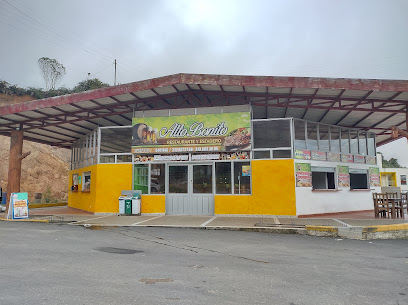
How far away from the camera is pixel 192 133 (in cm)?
1461

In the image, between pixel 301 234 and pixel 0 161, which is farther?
pixel 0 161

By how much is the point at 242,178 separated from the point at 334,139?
18.5 feet

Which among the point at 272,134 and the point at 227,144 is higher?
the point at 272,134

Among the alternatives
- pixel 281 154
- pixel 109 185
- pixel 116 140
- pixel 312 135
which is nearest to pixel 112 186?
pixel 109 185

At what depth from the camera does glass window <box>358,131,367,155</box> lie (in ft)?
57.2

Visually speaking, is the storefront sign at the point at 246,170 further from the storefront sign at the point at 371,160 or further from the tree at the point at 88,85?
Answer: the tree at the point at 88,85

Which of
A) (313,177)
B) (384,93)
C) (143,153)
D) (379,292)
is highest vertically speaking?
(384,93)

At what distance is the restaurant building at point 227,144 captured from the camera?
13.5 metres

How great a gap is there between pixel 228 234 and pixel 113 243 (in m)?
3.49

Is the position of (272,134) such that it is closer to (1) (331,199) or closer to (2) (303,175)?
(2) (303,175)

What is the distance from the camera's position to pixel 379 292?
14.8 ft

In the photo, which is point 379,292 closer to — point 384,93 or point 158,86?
point 384,93

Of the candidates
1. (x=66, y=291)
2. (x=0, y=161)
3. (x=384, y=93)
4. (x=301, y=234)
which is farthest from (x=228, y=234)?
(x=0, y=161)

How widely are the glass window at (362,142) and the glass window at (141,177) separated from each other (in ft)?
37.7
